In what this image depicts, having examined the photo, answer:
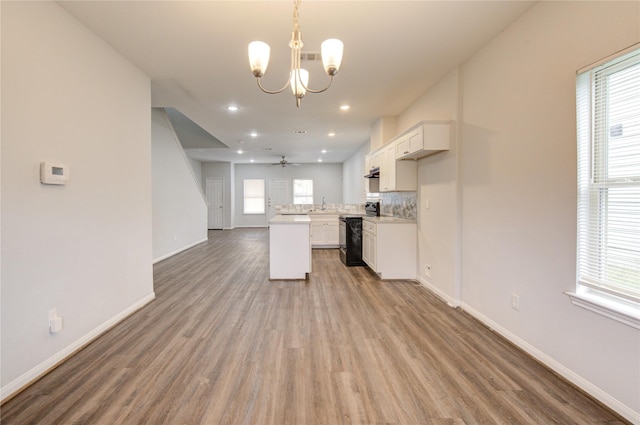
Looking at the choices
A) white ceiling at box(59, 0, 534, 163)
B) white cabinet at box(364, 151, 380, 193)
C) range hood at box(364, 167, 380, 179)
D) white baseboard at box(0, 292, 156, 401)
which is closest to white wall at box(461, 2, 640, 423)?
white ceiling at box(59, 0, 534, 163)

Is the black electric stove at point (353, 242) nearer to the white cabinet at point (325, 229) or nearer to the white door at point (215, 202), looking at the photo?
the white cabinet at point (325, 229)

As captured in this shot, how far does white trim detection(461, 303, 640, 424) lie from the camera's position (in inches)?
62.2

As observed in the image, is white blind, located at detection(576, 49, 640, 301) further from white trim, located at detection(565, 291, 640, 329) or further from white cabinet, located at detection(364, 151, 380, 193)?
white cabinet, located at detection(364, 151, 380, 193)

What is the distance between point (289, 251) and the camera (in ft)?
14.3

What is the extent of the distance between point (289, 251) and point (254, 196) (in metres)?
8.04

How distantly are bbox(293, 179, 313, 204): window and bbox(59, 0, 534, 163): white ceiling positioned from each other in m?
7.20

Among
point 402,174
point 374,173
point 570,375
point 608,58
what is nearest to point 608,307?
point 570,375

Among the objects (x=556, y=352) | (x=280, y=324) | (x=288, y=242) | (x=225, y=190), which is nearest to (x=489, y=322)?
(x=556, y=352)

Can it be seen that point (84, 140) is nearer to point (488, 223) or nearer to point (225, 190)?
point (488, 223)

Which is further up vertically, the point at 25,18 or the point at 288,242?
the point at 25,18

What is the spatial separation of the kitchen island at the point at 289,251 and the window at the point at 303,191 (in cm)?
763

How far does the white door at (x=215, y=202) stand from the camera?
443 inches

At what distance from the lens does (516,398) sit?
1.74 meters

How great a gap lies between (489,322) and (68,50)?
441 centimetres
